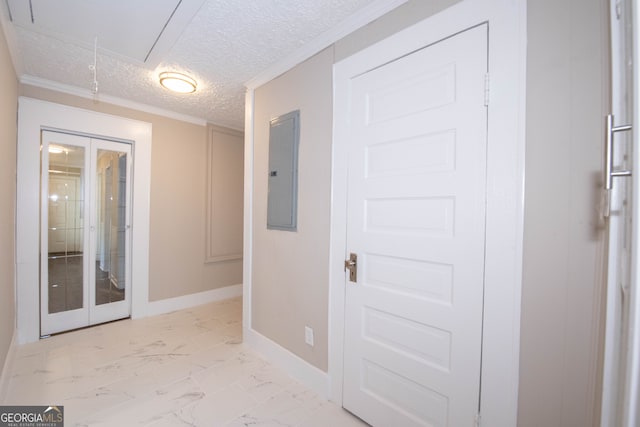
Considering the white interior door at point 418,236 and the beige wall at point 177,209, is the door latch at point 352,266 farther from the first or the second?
the beige wall at point 177,209

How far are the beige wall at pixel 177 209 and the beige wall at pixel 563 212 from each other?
143 inches

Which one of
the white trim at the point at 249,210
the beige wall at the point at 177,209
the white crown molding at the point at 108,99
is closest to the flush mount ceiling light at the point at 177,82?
the white trim at the point at 249,210

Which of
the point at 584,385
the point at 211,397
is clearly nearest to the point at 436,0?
the point at 584,385

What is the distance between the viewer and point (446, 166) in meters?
1.32

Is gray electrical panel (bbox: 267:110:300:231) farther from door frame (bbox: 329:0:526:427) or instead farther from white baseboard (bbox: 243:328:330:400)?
door frame (bbox: 329:0:526:427)

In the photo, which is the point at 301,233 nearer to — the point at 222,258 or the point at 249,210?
the point at 249,210

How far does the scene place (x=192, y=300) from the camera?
11.9 feet

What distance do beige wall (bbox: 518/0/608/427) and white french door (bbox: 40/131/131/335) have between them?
12.3 feet

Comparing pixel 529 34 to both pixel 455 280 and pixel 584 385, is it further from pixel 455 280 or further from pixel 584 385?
pixel 584 385

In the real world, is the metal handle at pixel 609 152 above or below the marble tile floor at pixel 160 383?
above

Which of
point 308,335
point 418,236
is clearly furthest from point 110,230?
point 418,236

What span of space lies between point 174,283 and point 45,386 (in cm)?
162

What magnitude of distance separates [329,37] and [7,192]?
270cm

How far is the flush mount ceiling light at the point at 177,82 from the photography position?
A: 2.38 m
